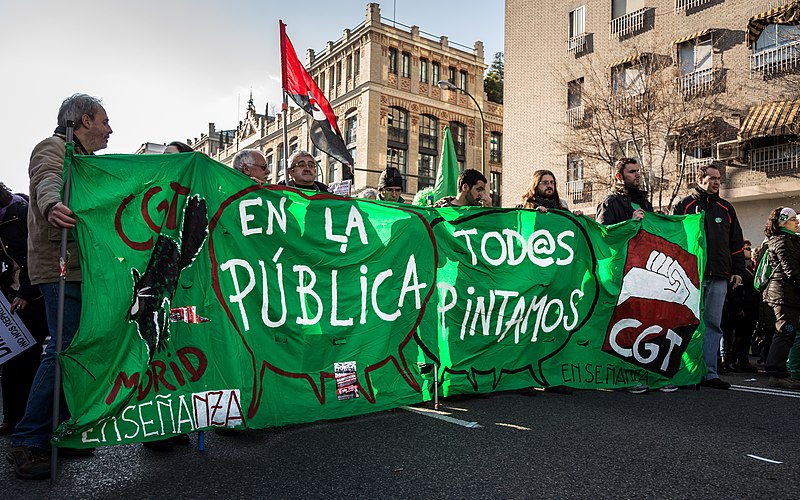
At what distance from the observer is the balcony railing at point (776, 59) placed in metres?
17.5

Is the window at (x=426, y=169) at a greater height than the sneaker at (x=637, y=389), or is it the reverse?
the window at (x=426, y=169)

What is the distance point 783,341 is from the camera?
5953 mm

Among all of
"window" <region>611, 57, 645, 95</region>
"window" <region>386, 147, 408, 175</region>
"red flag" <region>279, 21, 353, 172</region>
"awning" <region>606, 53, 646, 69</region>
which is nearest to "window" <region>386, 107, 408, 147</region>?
"window" <region>386, 147, 408, 175</region>

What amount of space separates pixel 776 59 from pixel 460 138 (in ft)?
74.9

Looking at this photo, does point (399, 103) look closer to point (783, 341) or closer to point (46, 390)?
point (783, 341)

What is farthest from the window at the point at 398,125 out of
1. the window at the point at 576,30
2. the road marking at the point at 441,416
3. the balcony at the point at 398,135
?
the road marking at the point at 441,416

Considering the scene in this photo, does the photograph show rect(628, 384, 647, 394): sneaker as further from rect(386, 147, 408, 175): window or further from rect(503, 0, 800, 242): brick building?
rect(386, 147, 408, 175): window

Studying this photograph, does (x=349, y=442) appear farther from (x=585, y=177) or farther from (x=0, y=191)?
(x=585, y=177)

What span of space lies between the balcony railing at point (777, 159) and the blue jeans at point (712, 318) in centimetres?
1509

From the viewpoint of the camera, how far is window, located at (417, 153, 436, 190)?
125 ft

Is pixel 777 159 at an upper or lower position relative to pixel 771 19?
lower

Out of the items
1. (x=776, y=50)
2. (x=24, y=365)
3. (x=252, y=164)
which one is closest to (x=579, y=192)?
(x=776, y=50)

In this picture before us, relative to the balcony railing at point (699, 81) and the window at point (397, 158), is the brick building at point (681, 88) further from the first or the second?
the window at point (397, 158)

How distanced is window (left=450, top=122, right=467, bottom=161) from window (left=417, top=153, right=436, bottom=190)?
2.09 metres
